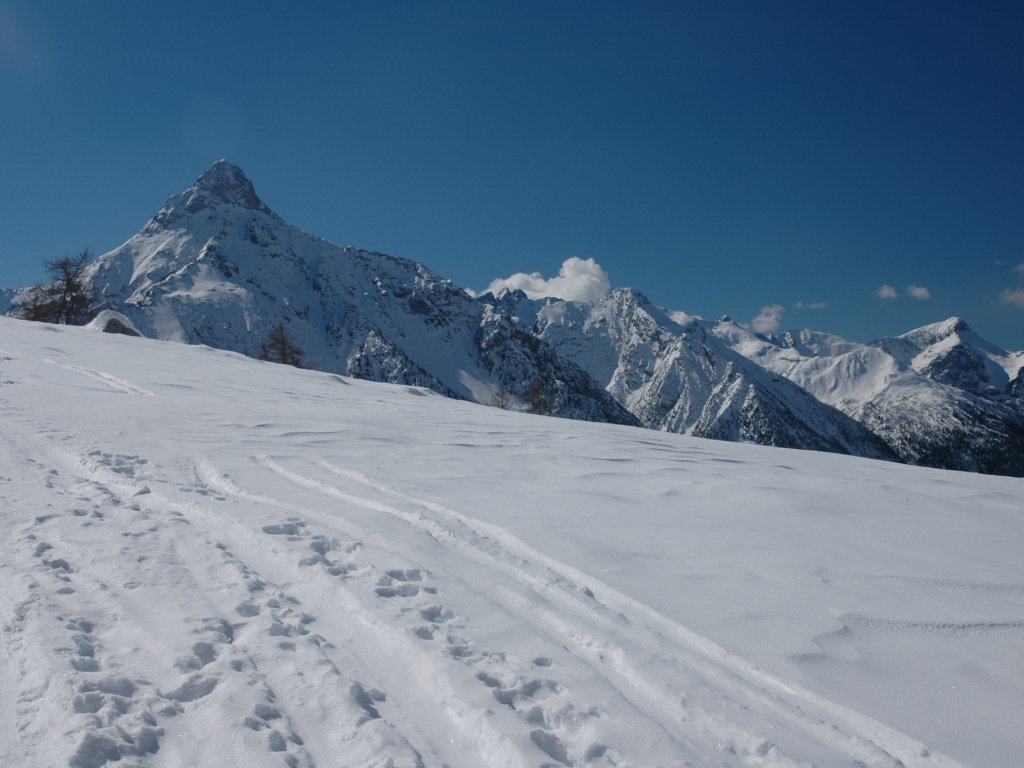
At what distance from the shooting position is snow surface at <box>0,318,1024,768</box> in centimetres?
276

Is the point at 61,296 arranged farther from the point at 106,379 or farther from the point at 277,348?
the point at 106,379

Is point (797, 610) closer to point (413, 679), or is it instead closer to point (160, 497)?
point (413, 679)

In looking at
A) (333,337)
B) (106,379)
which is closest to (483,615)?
(106,379)

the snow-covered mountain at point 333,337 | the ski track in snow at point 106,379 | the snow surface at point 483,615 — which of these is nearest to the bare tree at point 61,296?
the ski track in snow at point 106,379

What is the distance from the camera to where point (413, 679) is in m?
3.18

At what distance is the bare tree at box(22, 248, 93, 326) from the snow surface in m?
30.2

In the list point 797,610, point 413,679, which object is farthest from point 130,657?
point 797,610

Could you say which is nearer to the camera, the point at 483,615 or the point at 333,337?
the point at 483,615

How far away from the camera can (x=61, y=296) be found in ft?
110

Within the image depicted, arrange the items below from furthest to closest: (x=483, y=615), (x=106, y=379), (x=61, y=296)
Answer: (x=61, y=296), (x=106, y=379), (x=483, y=615)

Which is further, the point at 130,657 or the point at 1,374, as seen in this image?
the point at 1,374

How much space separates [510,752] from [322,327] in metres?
197

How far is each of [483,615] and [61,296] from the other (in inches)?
1539

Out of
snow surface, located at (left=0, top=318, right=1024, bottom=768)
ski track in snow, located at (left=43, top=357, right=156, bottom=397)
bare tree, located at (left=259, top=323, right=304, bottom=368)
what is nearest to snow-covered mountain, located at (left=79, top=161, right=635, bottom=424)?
bare tree, located at (left=259, top=323, right=304, bottom=368)
